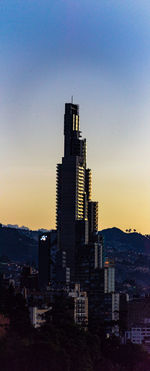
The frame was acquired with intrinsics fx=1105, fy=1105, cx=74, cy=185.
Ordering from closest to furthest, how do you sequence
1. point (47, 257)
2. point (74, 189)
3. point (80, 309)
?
1. point (80, 309)
2. point (47, 257)
3. point (74, 189)

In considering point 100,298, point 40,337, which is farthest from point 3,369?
point 100,298

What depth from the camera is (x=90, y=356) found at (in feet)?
275

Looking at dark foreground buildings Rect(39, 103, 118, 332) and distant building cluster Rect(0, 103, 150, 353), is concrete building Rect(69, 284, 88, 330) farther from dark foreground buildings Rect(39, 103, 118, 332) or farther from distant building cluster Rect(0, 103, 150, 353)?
dark foreground buildings Rect(39, 103, 118, 332)

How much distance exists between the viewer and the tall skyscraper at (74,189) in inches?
5768

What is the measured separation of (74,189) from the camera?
497 feet

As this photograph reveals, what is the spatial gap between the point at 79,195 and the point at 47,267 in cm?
1274

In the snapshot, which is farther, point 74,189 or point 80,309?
point 74,189

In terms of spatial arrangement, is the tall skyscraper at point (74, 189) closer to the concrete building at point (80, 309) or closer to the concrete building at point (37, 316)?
the concrete building at point (80, 309)

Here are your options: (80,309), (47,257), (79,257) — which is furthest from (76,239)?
(80,309)

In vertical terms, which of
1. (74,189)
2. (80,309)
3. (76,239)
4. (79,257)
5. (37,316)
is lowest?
(37,316)

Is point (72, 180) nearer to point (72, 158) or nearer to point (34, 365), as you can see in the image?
point (72, 158)

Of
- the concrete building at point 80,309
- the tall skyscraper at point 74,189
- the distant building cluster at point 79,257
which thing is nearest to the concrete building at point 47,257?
the distant building cluster at point 79,257

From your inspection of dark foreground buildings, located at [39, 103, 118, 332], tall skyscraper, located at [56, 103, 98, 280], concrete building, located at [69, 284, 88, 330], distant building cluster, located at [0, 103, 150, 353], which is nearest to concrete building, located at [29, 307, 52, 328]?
concrete building, located at [69, 284, 88, 330]

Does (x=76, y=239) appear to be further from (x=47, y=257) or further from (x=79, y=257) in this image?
(x=47, y=257)
